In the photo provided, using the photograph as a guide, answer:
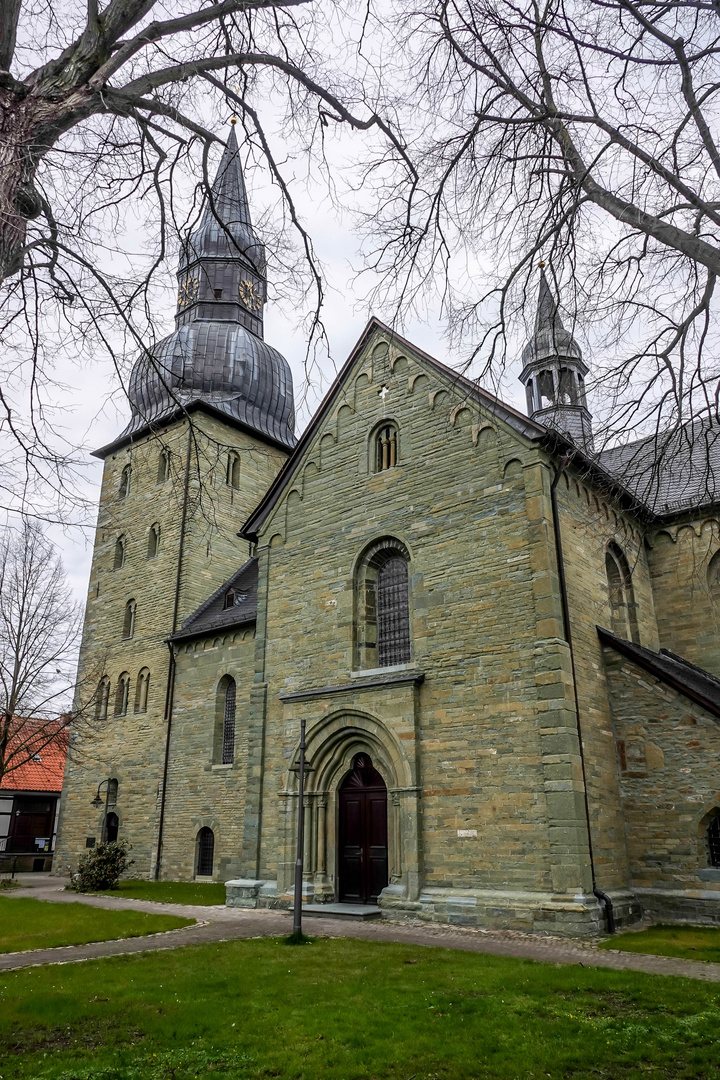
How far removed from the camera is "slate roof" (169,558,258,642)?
22.4 metres

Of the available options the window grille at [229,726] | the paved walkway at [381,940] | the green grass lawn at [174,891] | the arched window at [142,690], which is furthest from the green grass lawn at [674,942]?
the arched window at [142,690]

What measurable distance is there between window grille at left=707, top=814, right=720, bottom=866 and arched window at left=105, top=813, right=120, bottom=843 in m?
18.3

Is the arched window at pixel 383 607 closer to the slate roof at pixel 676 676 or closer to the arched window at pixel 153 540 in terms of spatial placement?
the slate roof at pixel 676 676

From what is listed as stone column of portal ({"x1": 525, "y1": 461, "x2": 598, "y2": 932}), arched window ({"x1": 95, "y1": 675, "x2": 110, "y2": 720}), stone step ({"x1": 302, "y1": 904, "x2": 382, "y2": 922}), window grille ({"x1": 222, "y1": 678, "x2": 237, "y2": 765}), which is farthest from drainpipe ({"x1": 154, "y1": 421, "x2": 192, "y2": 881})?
stone column of portal ({"x1": 525, "y1": 461, "x2": 598, "y2": 932})

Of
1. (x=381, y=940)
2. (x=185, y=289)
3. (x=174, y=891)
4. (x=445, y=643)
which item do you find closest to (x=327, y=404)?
(x=445, y=643)

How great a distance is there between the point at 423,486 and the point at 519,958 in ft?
29.5

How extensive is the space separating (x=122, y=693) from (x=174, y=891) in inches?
362

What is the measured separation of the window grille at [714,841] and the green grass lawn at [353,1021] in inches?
223

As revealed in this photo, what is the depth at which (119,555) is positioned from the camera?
96.7 feet

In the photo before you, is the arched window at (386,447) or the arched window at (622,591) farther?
the arched window at (622,591)

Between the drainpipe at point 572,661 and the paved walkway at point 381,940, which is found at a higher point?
the drainpipe at point 572,661

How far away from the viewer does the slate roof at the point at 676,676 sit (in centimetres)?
1352

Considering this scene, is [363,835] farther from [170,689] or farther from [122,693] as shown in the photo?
[122,693]

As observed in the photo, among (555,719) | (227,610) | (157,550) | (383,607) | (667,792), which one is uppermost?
(157,550)
